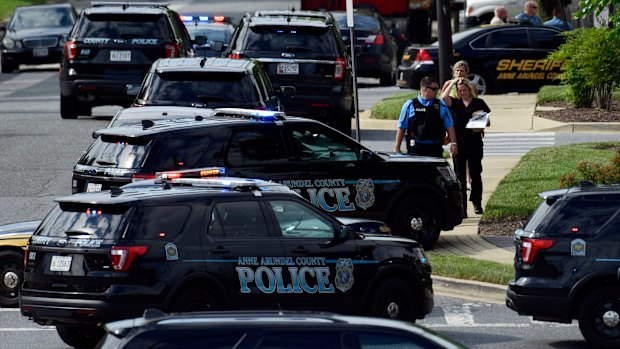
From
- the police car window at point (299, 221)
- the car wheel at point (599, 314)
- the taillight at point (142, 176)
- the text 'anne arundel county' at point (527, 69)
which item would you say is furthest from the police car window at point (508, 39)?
the police car window at point (299, 221)

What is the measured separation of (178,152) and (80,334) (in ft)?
10.3

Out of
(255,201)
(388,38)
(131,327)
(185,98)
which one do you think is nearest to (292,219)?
(255,201)

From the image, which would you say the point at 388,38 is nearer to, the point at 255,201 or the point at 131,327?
the point at 255,201

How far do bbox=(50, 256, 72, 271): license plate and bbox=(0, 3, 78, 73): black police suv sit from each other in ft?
82.6

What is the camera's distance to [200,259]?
11.5 meters

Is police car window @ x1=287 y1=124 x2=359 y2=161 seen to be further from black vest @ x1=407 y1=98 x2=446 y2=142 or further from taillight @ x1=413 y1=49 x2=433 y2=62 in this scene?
taillight @ x1=413 y1=49 x2=433 y2=62

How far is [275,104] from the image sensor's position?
63.9ft

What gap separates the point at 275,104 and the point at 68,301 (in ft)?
28.2

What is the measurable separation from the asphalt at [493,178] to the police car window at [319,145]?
5.67 feet

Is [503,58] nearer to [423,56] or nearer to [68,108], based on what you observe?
[423,56]

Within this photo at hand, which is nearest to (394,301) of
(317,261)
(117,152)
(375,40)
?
(317,261)

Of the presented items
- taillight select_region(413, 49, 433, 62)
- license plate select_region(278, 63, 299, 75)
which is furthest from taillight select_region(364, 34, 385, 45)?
license plate select_region(278, 63, 299, 75)

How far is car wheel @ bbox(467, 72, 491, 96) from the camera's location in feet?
97.5

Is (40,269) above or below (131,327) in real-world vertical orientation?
below
